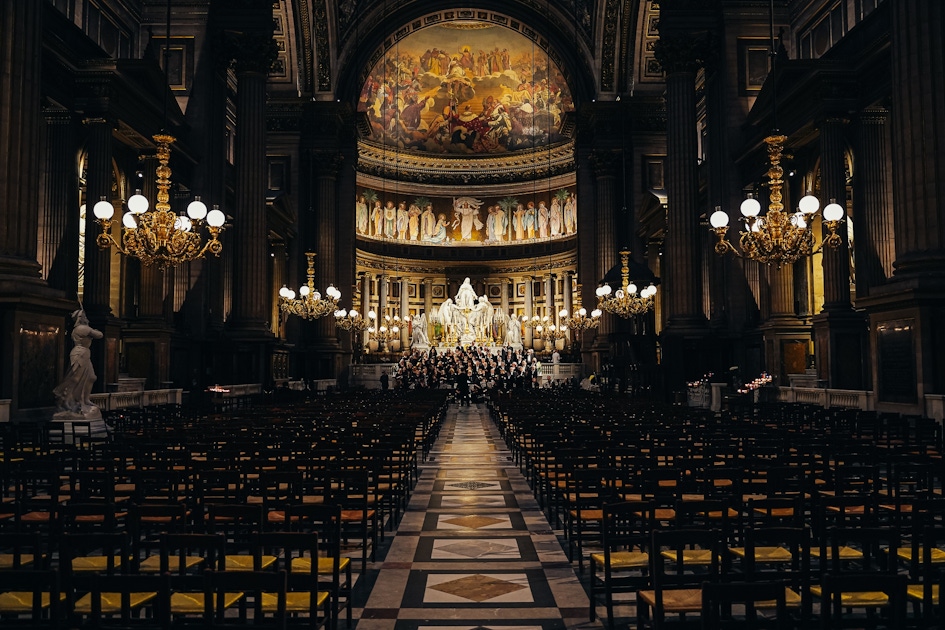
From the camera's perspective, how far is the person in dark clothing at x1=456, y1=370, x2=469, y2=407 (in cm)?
3832

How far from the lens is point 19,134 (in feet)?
51.9

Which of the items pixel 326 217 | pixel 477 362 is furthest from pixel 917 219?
pixel 326 217

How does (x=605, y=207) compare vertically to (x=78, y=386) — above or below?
above

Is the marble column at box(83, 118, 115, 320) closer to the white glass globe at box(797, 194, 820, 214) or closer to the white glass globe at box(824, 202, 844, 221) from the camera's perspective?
the white glass globe at box(797, 194, 820, 214)

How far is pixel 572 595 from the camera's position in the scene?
7176 mm

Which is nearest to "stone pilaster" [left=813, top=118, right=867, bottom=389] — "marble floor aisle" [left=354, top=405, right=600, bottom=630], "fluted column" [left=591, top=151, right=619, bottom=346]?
"marble floor aisle" [left=354, top=405, right=600, bottom=630]

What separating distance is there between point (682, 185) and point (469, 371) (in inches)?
576

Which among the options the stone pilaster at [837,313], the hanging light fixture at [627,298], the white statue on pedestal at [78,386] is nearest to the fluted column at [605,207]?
the hanging light fixture at [627,298]

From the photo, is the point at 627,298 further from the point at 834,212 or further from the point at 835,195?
the point at 834,212

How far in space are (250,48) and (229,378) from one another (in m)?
11.9

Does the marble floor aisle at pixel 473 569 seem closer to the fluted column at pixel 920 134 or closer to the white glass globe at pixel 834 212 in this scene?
the white glass globe at pixel 834 212

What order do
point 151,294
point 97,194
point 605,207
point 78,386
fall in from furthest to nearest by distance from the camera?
point 605,207
point 151,294
point 97,194
point 78,386

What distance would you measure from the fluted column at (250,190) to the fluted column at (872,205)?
19.6 metres

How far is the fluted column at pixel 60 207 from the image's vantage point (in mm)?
23734
